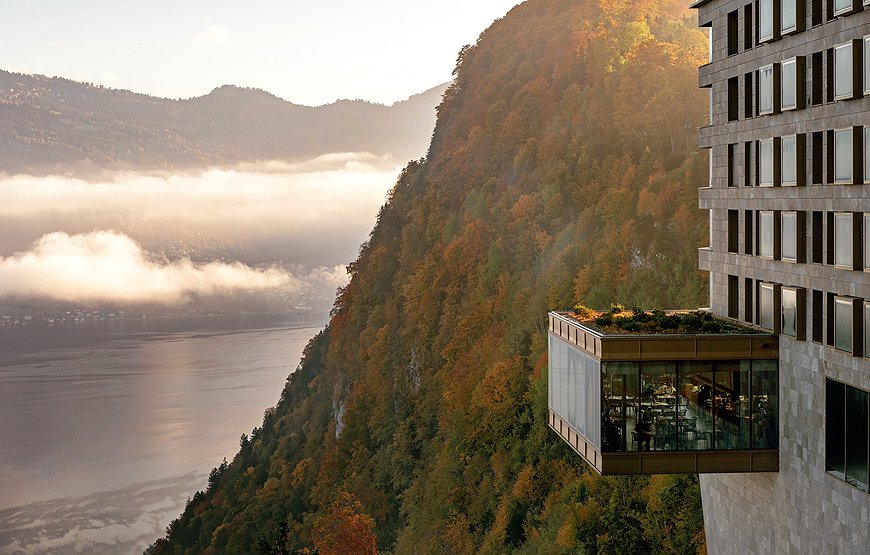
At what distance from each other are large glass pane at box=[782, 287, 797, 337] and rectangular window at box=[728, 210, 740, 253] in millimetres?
3808

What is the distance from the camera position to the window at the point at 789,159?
94.6ft

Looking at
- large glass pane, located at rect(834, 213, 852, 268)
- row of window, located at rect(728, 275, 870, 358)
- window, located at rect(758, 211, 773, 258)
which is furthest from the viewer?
window, located at rect(758, 211, 773, 258)

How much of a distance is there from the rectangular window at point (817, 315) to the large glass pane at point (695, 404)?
10.6ft

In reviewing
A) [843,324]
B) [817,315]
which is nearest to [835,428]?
[843,324]

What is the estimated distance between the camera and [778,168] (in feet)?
97.6

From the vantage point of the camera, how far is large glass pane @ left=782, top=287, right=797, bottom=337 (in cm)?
2877

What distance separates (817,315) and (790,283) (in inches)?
53.4

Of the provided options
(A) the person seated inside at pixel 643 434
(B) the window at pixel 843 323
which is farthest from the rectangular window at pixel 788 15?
(A) the person seated inside at pixel 643 434

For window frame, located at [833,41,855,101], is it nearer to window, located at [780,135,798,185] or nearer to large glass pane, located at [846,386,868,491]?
window, located at [780,135,798,185]

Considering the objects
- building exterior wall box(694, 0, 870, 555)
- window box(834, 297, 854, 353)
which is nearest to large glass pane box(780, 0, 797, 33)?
building exterior wall box(694, 0, 870, 555)

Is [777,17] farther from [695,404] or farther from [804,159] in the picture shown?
[695,404]

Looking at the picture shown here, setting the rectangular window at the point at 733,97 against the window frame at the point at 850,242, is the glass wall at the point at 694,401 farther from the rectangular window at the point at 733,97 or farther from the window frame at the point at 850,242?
the rectangular window at the point at 733,97

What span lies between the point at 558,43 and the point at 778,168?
85.5m

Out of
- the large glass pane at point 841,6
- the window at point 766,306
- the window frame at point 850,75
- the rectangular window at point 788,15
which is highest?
the rectangular window at point 788,15
